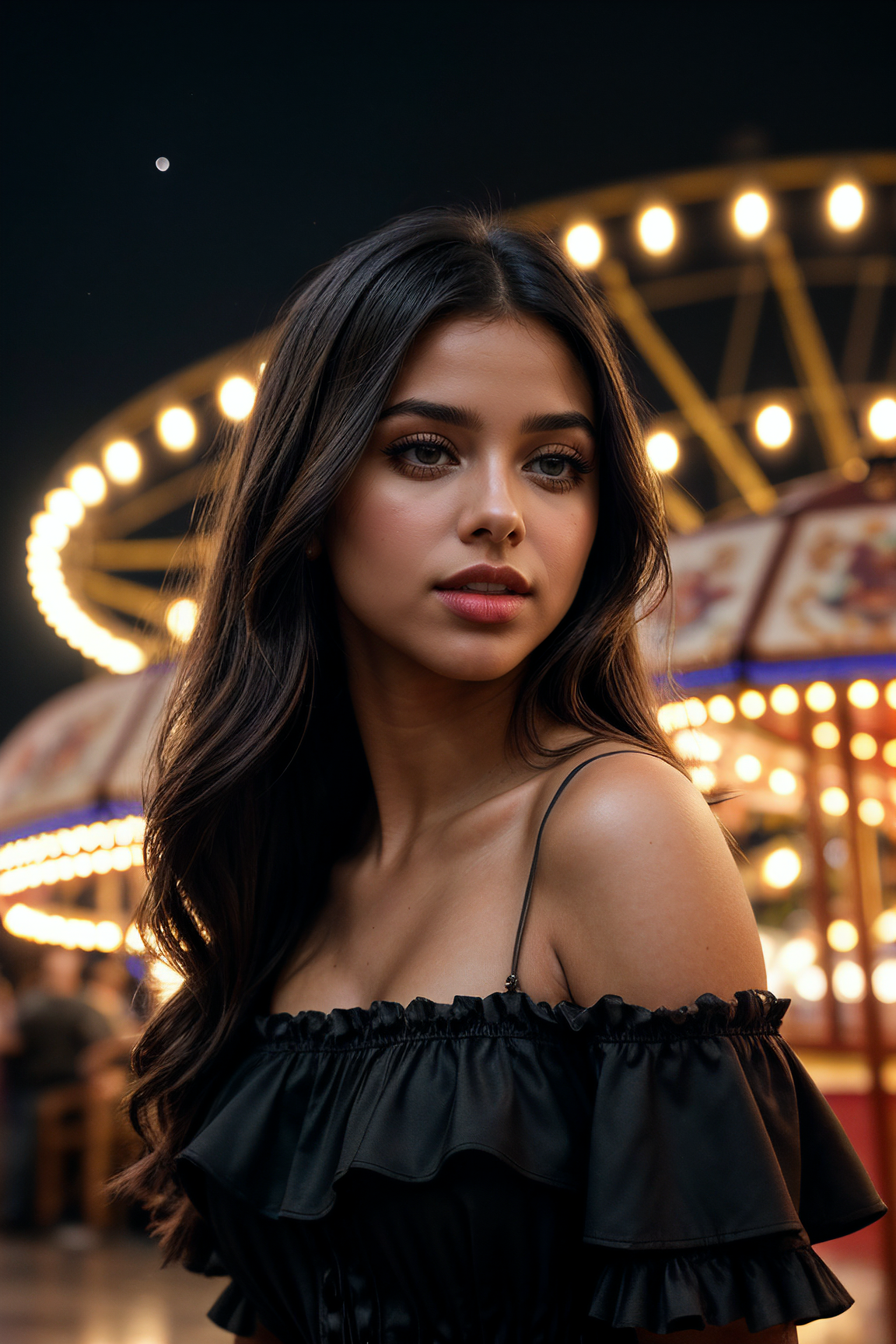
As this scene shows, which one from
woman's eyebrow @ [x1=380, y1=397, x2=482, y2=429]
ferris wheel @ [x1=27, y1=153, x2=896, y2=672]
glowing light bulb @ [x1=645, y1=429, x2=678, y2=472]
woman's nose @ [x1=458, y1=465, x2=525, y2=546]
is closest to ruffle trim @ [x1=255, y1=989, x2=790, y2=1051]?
woman's nose @ [x1=458, y1=465, x2=525, y2=546]

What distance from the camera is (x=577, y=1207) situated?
1.01 metres

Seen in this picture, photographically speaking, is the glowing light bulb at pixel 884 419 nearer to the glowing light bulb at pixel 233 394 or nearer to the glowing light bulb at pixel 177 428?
the glowing light bulb at pixel 233 394

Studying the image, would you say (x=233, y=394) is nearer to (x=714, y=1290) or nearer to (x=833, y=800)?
(x=714, y=1290)

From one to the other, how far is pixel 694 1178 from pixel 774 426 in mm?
3865

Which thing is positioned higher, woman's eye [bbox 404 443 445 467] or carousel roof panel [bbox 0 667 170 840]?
carousel roof panel [bbox 0 667 170 840]

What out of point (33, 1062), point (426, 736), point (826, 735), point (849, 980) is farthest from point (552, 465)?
point (33, 1062)

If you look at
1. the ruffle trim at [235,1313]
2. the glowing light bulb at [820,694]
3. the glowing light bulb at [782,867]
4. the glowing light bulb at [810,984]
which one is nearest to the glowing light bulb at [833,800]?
the glowing light bulb at [782,867]

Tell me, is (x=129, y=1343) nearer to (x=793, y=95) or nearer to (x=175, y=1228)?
→ (x=175, y=1228)

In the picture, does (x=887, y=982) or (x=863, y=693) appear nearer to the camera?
(x=863, y=693)

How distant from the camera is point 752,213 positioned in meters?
4.28

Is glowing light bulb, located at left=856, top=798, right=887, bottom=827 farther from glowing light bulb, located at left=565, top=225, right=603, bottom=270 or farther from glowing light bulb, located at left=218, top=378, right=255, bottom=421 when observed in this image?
glowing light bulb, located at left=218, top=378, right=255, bottom=421

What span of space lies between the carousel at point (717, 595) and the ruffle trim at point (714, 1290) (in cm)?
86

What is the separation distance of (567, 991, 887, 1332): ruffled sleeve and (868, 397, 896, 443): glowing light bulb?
9.73 feet

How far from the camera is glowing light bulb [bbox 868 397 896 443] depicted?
3.55m
